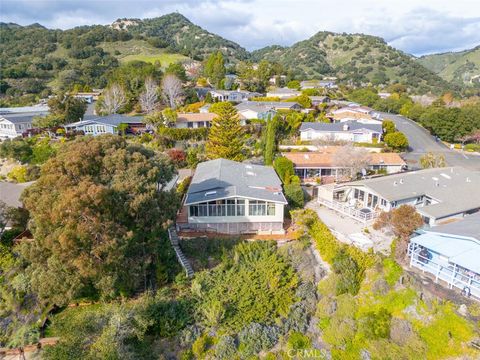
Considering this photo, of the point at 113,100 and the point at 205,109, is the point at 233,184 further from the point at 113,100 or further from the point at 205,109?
the point at 113,100

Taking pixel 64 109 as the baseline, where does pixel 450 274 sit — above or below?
below

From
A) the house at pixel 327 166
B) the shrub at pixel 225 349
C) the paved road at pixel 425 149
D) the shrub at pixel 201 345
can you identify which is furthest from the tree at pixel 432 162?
the shrub at pixel 201 345

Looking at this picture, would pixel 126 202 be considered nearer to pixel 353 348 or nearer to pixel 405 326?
pixel 353 348

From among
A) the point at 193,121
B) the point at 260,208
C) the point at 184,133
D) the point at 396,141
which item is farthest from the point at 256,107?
the point at 260,208

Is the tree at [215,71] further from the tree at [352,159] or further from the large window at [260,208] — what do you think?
the large window at [260,208]

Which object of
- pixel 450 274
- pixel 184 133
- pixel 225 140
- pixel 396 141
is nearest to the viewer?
pixel 450 274

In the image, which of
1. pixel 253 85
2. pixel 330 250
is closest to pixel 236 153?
pixel 330 250
